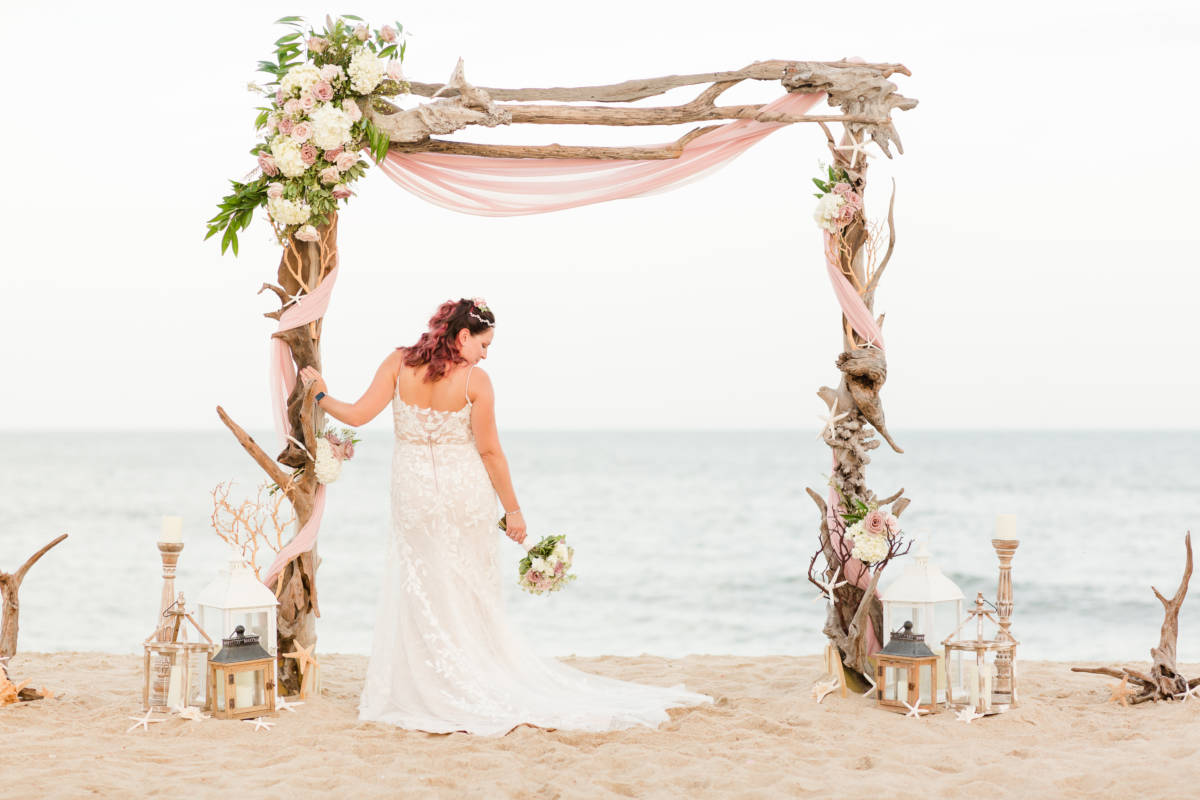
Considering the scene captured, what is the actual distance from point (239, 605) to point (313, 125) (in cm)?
259

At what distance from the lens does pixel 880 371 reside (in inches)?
236

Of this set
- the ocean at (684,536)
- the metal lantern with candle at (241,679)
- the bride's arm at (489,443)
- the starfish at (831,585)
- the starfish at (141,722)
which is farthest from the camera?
the ocean at (684,536)

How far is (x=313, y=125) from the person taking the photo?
5730mm

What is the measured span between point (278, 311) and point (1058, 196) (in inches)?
837

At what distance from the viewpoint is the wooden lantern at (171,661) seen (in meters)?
5.45

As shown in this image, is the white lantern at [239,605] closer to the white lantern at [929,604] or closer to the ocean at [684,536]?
the ocean at [684,536]

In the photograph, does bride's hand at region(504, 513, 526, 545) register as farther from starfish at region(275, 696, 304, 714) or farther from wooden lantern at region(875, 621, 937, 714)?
wooden lantern at region(875, 621, 937, 714)

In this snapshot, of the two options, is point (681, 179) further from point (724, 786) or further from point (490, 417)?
point (724, 786)

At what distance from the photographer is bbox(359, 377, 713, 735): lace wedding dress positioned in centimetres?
546

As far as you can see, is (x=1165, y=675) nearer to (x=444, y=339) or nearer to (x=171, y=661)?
(x=444, y=339)

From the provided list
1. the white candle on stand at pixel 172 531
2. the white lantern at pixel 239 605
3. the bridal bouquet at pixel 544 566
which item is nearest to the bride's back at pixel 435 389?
the bridal bouquet at pixel 544 566

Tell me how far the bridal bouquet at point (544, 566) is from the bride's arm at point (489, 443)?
10 centimetres

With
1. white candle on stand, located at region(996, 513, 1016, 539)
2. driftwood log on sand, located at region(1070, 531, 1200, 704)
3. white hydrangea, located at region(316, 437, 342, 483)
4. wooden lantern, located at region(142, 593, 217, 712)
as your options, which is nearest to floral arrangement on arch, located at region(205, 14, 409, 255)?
white hydrangea, located at region(316, 437, 342, 483)

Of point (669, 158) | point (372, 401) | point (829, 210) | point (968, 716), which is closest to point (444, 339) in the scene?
point (372, 401)
